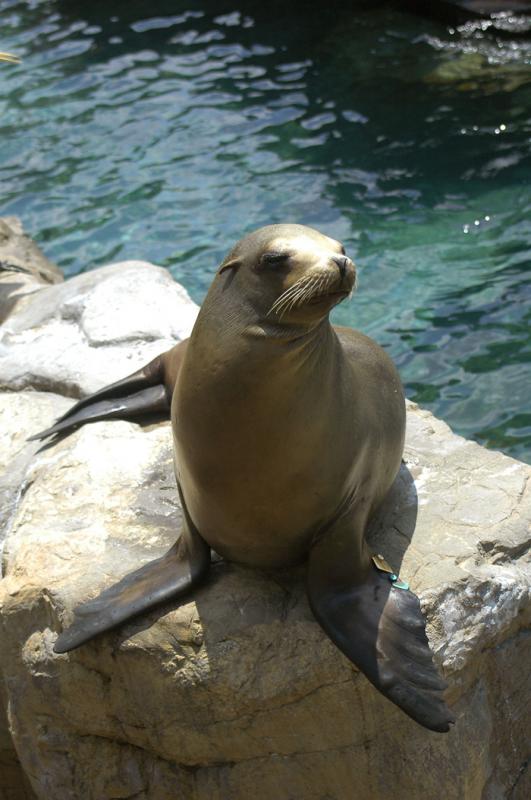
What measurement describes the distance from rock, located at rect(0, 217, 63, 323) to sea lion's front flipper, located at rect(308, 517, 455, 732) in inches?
149

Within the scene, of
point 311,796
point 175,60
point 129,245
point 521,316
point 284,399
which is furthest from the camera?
point 175,60

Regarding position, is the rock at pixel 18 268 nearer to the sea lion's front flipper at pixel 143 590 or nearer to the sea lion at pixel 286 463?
the sea lion's front flipper at pixel 143 590


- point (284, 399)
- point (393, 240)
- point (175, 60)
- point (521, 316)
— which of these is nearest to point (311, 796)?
point (284, 399)

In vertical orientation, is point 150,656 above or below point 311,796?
above

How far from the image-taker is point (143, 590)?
12.1 feet

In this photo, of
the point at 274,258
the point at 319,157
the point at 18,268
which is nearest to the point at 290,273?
the point at 274,258

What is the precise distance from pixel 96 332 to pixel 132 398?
82 centimetres

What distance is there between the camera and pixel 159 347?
5.43 m

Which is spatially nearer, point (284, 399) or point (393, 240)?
point (284, 399)

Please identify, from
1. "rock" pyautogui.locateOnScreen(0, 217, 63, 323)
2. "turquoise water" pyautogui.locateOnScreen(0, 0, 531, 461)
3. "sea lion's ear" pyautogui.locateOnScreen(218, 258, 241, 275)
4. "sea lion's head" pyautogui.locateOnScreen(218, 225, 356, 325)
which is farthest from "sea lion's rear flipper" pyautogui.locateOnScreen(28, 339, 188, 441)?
"turquoise water" pyautogui.locateOnScreen(0, 0, 531, 461)

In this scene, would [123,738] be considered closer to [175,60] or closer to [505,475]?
[505,475]

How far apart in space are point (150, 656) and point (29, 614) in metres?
0.53

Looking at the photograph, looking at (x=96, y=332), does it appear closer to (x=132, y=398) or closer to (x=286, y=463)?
(x=132, y=398)

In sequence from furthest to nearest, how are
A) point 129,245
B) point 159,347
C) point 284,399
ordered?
point 129,245 → point 159,347 → point 284,399
